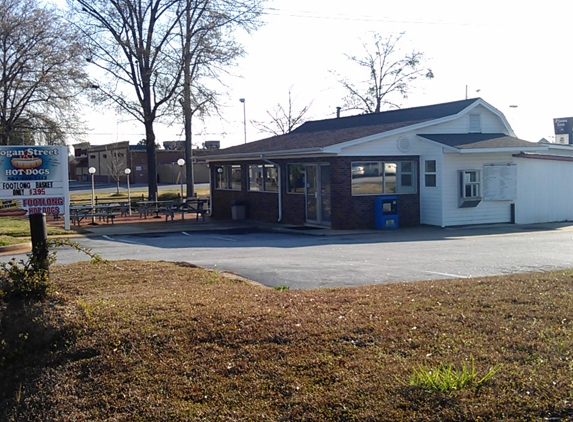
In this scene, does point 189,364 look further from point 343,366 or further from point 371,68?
point 371,68

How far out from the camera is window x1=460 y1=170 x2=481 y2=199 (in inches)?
943

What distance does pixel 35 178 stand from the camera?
13.3 m

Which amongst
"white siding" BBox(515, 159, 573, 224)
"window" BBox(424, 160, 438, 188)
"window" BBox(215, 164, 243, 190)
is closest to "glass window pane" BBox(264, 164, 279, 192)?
"window" BBox(215, 164, 243, 190)

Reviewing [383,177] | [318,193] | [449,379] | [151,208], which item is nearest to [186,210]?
[151,208]

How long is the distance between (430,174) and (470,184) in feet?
4.69

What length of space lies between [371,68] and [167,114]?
19.8 meters

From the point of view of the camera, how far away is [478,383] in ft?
16.8

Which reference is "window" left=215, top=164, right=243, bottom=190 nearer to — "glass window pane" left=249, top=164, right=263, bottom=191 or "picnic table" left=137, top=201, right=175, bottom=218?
"glass window pane" left=249, top=164, right=263, bottom=191

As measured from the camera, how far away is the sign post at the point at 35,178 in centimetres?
1273

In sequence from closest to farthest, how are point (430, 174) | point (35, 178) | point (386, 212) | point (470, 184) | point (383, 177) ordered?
1. point (35, 178)
2. point (386, 212)
3. point (383, 177)
4. point (470, 184)
5. point (430, 174)

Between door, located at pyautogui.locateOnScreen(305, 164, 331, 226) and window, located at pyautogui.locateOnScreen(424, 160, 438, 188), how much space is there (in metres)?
3.54

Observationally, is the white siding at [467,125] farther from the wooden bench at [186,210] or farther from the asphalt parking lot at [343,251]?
the wooden bench at [186,210]

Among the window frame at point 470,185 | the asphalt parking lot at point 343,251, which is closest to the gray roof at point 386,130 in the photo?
the window frame at point 470,185

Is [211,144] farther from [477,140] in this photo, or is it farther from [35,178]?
[35,178]
